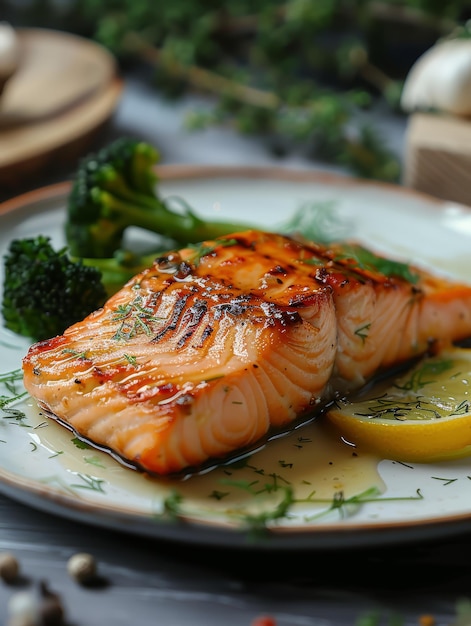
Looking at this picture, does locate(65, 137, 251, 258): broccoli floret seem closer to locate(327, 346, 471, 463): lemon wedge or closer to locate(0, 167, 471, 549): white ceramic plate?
locate(0, 167, 471, 549): white ceramic plate

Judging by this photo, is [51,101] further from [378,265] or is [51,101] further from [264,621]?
[264,621]

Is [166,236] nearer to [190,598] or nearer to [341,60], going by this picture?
[190,598]

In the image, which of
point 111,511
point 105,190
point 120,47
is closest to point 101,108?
point 120,47

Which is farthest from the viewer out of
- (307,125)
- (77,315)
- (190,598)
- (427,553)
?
(307,125)

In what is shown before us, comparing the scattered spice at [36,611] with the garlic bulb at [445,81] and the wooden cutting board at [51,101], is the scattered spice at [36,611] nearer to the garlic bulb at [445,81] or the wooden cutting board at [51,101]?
the wooden cutting board at [51,101]

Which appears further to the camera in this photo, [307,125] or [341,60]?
[341,60]

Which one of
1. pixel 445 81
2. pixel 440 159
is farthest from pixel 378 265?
pixel 445 81

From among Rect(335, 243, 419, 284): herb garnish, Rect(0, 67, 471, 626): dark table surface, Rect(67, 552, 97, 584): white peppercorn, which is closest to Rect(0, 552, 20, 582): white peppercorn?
Rect(0, 67, 471, 626): dark table surface

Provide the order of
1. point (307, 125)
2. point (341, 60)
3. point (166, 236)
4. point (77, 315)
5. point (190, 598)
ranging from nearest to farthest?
point (190, 598)
point (77, 315)
point (166, 236)
point (307, 125)
point (341, 60)
